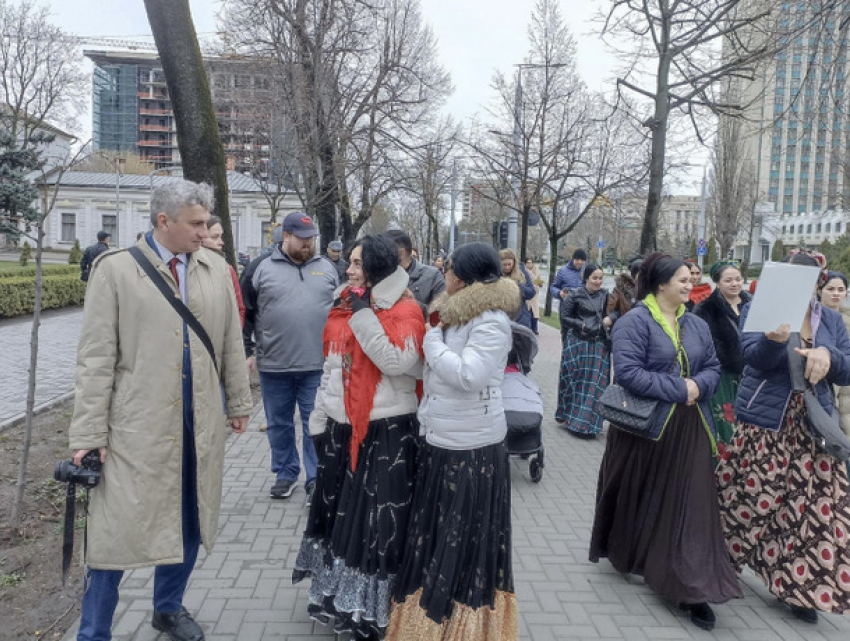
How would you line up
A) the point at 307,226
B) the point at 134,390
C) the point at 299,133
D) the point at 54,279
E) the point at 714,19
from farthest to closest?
the point at 54,279, the point at 299,133, the point at 714,19, the point at 307,226, the point at 134,390

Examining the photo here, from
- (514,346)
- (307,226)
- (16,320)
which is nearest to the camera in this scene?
(514,346)

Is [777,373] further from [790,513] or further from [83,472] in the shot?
[83,472]

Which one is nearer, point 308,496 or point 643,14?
point 308,496

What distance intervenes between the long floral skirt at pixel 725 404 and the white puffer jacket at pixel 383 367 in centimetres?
358

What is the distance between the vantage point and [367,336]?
3.04 meters

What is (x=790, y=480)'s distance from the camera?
148 inches

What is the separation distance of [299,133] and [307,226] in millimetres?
8753

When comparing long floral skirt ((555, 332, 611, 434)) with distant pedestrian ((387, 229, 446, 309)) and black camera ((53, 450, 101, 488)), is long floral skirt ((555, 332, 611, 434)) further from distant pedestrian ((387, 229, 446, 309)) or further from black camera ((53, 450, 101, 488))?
black camera ((53, 450, 101, 488))

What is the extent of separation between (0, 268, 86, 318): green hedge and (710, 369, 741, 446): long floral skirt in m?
12.0

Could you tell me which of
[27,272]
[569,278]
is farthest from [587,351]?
[27,272]

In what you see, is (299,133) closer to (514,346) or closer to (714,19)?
(714,19)

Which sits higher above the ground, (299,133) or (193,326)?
(299,133)

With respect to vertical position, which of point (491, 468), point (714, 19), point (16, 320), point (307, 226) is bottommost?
point (16, 320)

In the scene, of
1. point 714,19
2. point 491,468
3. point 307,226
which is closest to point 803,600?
point 491,468
